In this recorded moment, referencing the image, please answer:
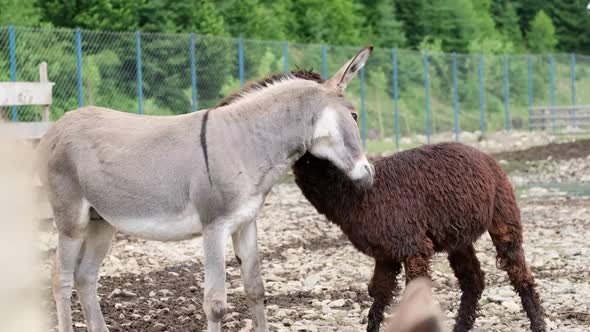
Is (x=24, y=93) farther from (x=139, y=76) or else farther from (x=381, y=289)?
(x=381, y=289)

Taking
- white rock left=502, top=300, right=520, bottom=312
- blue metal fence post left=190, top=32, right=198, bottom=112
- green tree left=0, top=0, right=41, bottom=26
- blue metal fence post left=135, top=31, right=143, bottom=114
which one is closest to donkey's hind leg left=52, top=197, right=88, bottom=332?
white rock left=502, top=300, right=520, bottom=312

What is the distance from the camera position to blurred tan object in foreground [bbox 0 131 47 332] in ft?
26.3

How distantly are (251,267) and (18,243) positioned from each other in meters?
2.14

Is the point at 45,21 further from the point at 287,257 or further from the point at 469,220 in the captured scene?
the point at 469,220

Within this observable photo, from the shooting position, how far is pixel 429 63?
132 ft

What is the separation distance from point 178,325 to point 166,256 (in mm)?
4267

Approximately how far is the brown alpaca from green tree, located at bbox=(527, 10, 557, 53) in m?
61.2

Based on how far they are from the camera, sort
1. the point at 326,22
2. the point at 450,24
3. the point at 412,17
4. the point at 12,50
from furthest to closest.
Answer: the point at 412,17, the point at 450,24, the point at 326,22, the point at 12,50

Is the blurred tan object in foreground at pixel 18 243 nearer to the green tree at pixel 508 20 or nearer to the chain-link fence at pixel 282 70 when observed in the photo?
the chain-link fence at pixel 282 70

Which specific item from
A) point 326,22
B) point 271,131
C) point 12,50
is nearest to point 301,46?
point 12,50

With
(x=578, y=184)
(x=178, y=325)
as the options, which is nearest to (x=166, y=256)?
(x=178, y=325)

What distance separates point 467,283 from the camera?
812cm

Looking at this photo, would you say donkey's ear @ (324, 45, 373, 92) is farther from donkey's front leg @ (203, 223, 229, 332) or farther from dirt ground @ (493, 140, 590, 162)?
dirt ground @ (493, 140, 590, 162)

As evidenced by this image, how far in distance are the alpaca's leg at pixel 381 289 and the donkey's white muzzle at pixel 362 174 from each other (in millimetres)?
637
